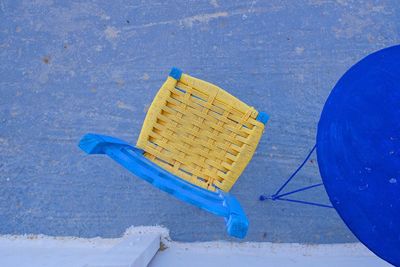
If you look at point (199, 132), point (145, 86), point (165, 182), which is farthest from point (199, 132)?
point (145, 86)

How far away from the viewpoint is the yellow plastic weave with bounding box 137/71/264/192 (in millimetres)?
1483

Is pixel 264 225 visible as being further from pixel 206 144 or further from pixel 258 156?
pixel 206 144

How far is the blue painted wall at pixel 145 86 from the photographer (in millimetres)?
1891

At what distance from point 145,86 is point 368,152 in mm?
1039

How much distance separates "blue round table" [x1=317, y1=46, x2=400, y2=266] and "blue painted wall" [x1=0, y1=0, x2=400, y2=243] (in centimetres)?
70

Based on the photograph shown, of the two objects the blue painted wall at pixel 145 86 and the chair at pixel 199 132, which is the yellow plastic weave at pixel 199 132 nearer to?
the chair at pixel 199 132

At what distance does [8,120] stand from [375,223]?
4.75ft

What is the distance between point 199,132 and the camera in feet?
4.93

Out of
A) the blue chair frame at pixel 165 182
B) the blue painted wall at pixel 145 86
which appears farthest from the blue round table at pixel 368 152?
the blue painted wall at pixel 145 86

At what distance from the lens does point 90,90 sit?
1939 mm

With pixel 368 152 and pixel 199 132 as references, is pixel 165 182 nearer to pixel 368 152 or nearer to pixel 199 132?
pixel 199 132

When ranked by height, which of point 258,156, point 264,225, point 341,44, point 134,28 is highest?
point 341,44

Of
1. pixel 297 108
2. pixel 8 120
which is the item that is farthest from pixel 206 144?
pixel 8 120

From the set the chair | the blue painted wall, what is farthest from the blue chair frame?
the blue painted wall
